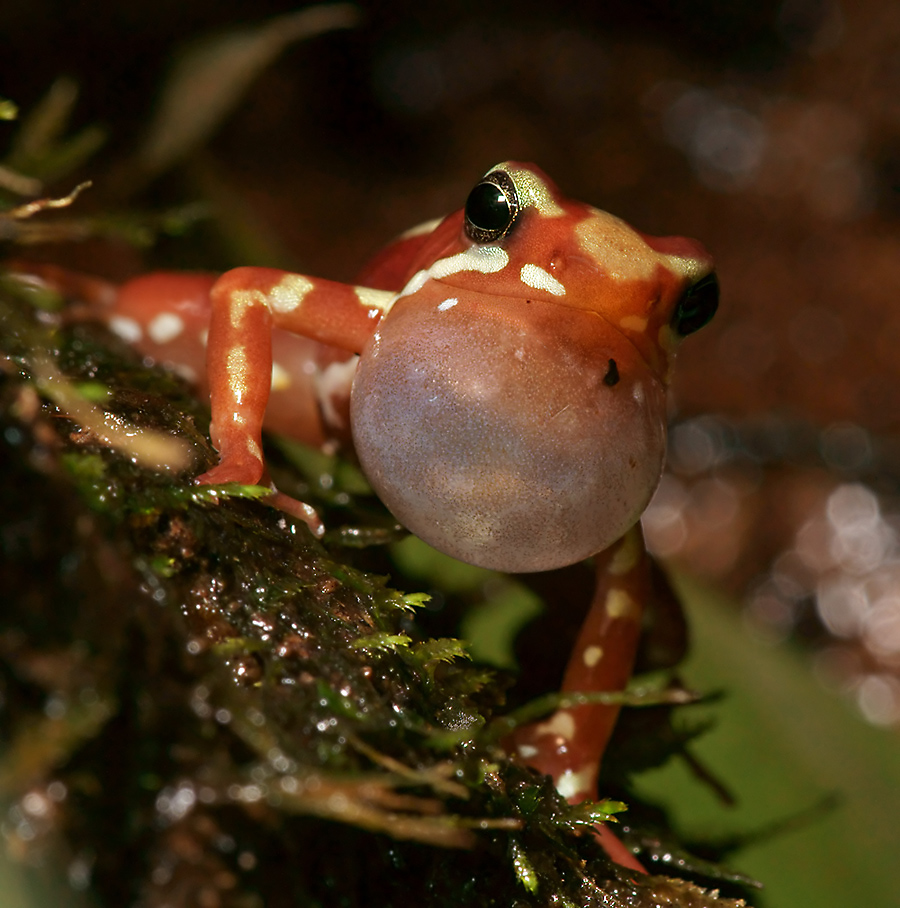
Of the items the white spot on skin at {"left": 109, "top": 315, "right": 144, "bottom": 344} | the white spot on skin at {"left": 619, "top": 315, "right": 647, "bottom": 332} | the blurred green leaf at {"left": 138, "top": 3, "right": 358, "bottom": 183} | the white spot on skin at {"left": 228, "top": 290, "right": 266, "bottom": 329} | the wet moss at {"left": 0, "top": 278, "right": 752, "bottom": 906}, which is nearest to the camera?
the wet moss at {"left": 0, "top": 278, "right": 752, "bottom": 906}

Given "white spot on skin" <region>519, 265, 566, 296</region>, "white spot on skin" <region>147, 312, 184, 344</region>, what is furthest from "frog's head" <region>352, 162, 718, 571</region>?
"white spot on skin" <region>147, 312, 184, 344</region>

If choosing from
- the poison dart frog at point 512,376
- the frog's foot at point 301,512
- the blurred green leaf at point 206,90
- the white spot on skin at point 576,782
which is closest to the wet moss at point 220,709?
the frog's foot at point 301,512

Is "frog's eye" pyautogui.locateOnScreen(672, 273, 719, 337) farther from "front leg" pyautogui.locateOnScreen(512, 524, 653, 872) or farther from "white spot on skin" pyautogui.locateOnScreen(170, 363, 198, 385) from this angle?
"white spot on skin" pyautogui.locateOnScreen(170, 363, 198, 385)

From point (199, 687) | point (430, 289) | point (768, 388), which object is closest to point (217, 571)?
point (199, 687)

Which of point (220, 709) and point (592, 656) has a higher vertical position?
point (220, 709)

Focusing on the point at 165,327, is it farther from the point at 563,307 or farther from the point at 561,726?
the point at 561,726

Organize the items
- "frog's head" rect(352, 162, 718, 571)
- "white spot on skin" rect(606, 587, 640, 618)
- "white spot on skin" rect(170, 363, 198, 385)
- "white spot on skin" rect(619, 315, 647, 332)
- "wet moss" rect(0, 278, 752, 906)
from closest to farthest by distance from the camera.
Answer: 1. "wet moss" rect(0, 278, 752, 906)
2. "frog's head" rect(352, 162, 718, 571)
3. "white spot on skin" rect(619, 315, 647, 332)
4. "white spot on skin" rect(606, 587, 640, 618)
5. "white spot on skin" rect(170, 363, 198, 385)

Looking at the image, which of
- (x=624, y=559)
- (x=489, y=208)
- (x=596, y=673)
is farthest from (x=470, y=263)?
(x=596, y=673)

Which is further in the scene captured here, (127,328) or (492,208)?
(127,328)
